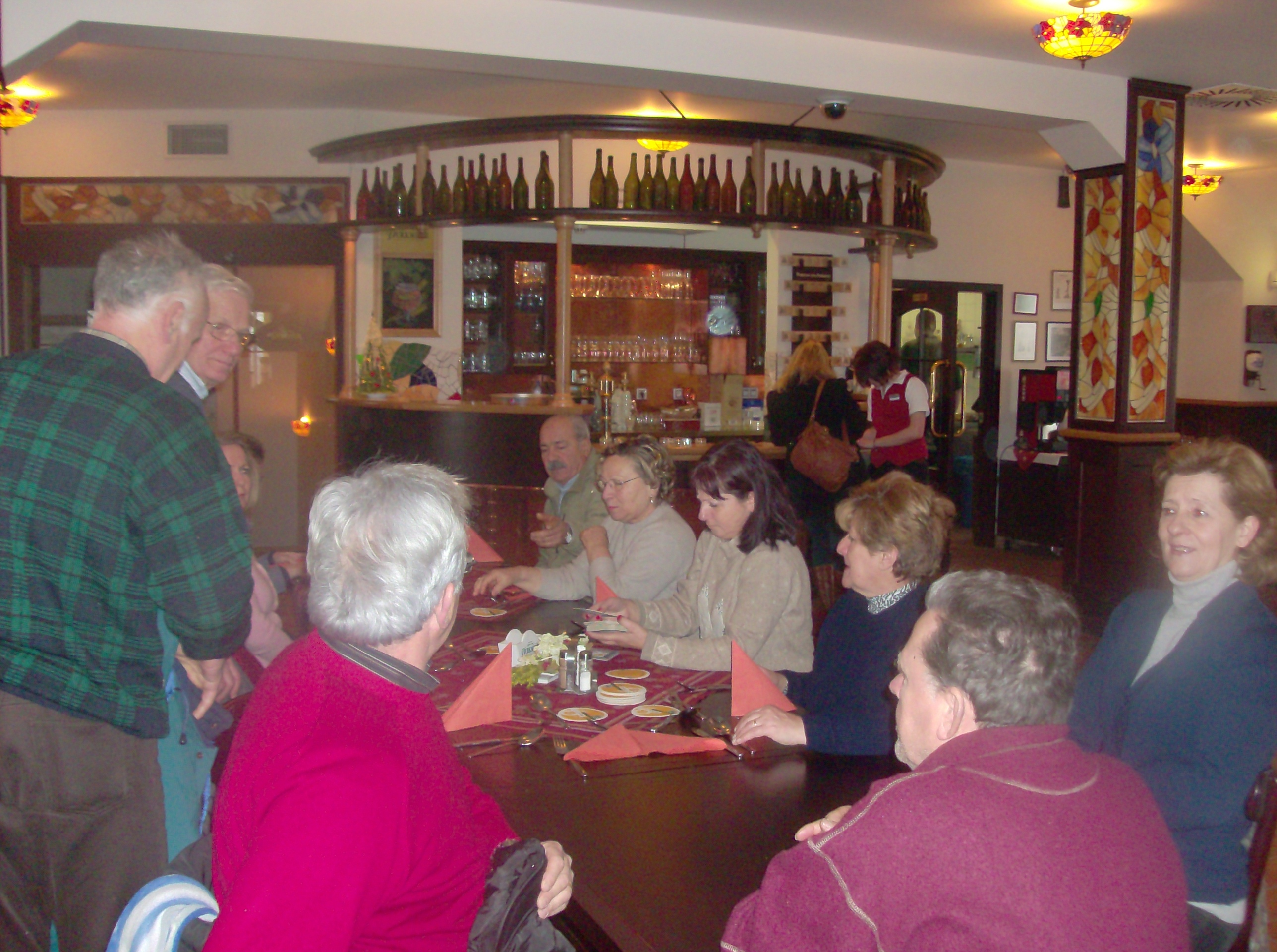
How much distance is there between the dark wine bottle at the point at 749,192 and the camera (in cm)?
670

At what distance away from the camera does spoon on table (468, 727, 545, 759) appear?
204 cm

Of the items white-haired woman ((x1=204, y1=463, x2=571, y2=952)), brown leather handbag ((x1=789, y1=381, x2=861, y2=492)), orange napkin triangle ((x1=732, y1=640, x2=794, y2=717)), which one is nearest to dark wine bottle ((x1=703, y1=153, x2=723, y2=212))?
brown leather handbag ((x1=789, y1=381, x2=861, y2=492))

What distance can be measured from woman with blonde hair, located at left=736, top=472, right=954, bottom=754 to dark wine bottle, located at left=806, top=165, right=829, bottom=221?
4.71 m

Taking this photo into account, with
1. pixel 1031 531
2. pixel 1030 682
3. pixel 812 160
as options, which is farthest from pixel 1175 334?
pixel 1030 682

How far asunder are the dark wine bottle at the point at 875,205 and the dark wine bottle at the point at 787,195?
22.4 inches

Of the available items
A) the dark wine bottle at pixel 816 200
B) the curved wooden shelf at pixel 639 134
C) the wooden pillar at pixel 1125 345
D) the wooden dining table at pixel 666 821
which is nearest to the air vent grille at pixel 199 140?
the curved wooden shelf at pixel 639 134

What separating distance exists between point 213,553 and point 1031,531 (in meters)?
7.47

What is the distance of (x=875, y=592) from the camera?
2.47m

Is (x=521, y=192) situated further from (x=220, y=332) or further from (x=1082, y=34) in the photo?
(x=220, y=332)

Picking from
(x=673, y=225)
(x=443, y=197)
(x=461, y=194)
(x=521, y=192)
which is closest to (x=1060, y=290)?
(x=673, y=225)

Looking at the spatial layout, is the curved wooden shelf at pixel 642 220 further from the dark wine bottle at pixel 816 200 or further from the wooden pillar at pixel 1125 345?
the wooden pillar at pixel 1125 345

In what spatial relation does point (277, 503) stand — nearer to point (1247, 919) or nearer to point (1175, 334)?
point (1175, 334)

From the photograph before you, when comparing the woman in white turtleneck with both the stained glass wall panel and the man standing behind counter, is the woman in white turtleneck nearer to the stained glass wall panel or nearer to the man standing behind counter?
the man standing behind counter

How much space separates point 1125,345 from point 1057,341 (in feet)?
13.4
